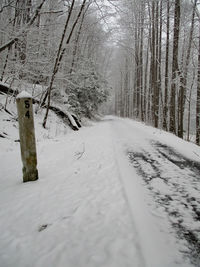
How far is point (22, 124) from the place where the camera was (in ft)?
8.15

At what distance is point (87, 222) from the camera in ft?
5.41

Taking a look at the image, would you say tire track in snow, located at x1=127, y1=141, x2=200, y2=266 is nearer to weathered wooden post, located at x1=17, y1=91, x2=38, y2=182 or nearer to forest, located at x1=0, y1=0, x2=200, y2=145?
weathered wooden post, located at x1=17, y1=91, x2=38, y2=182

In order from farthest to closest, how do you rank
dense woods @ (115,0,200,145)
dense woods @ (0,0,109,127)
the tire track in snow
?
dense woods @ (115,0,200,145), dense woods @ (0,0,109,127), the tire track in snow

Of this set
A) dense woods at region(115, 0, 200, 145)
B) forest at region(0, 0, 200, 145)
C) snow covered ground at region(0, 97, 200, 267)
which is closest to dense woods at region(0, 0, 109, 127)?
forest at region(0, 0, 200, 145)

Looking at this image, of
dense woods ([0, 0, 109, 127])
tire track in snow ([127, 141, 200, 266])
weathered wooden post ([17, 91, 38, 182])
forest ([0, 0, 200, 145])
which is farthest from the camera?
forest ([0, 0, 200, 145])

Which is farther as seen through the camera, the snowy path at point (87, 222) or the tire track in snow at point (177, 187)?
the tire track in snow at point (177, 187)

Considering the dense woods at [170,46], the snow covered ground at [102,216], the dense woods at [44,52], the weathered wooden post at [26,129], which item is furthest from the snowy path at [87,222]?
the dense woods at [170,46]

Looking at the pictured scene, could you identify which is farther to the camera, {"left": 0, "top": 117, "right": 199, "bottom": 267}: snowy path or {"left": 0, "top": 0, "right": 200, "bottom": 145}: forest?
{"left": 0, "top": 0, "right": 200, "bottom": 145}: forest

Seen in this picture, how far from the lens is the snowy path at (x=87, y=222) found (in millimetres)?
1250

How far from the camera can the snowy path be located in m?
1.25

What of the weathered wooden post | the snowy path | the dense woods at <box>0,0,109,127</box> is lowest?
the snowy path

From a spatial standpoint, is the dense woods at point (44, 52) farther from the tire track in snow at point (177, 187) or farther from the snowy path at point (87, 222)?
the tire track in snow at point (177, 187)

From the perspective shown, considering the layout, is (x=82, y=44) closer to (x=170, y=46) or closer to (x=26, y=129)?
(x=170, y=46)

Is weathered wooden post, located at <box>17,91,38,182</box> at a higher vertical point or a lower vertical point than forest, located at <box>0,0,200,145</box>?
lower
